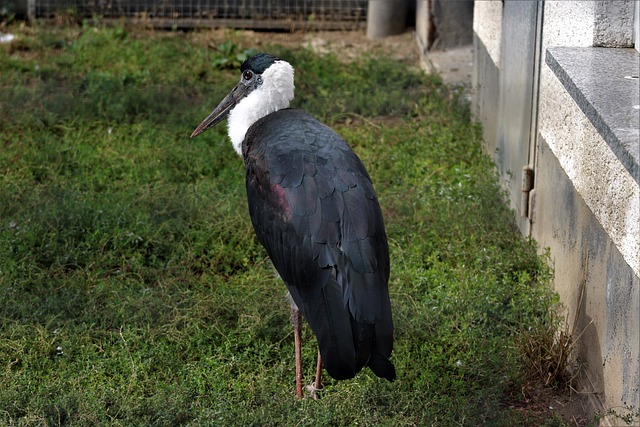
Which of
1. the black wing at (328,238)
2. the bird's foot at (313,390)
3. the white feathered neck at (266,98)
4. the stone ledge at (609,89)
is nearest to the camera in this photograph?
the stone ledge at (609,89)

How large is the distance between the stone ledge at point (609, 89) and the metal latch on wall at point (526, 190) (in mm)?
830

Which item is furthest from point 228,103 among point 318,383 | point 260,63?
point 318,383

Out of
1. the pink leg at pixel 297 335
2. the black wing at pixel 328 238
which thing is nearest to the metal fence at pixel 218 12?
the black wing at pixel 328 238

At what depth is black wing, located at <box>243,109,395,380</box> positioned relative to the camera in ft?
11.4

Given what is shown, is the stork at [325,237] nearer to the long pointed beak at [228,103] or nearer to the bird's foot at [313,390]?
the bird's foot at [313,390]

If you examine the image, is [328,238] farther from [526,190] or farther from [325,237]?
[526,190]

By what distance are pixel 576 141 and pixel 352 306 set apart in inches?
45.5

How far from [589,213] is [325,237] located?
1.00 m

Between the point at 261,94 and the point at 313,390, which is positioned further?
the point at 261,94

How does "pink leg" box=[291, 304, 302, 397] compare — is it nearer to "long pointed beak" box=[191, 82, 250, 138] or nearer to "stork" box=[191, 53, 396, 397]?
"stork" box=[191, 53, 396, 397]

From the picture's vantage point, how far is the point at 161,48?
327 inches

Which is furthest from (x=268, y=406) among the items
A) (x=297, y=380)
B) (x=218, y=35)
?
(x=218, y=35)

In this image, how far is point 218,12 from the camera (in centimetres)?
923

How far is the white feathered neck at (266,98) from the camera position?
4.48 m
